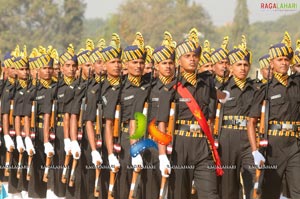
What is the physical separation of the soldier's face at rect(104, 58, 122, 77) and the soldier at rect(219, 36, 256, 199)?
1747mm

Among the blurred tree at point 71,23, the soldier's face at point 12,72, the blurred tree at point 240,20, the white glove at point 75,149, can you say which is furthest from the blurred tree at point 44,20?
the white glove at point 75,149

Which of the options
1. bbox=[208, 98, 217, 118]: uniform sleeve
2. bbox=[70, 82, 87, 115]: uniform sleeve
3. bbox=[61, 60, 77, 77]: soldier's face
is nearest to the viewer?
bbox=[208, 98, 217, 118]: uniform sleeve

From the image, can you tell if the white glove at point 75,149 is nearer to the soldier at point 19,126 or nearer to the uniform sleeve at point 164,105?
the soldier at point 19,126

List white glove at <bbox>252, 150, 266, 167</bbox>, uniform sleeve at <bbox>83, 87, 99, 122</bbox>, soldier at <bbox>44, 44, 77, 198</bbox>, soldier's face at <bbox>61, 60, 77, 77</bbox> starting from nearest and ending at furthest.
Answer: white glove at <bbox>252, 150, 266, 167</bbox>, uniform sleeve at <bbox>83, 87, 99, 122</bbox>, soldier at <bbox>44, 44, 77, 198</bbox>, soldier's face at <bbox>61, 60, 77, 77</bbox>

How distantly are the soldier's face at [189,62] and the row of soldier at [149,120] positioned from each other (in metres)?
0.01

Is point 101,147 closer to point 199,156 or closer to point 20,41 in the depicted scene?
point 199,156

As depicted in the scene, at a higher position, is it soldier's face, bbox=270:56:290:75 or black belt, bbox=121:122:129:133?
soldier's face, bbox=270:56:290:75

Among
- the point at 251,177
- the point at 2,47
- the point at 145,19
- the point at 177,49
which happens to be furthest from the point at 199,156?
the point at 145,19

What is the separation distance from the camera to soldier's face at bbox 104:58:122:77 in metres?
15.8

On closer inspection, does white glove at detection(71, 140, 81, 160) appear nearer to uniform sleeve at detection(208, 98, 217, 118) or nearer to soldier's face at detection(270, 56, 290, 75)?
uniform sleeve at detection(208, 98, 217, 118)

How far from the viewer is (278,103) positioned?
1433 cm

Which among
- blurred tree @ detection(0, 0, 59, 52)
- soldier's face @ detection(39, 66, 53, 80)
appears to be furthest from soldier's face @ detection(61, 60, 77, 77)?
blurred tree @ detection(0, 0, 59, 52)

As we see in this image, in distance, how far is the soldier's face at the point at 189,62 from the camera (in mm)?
13625

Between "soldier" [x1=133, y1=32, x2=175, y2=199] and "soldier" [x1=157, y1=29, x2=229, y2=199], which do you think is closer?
"soldier" [x1=157, y1=29, x2=229, y2=199]
